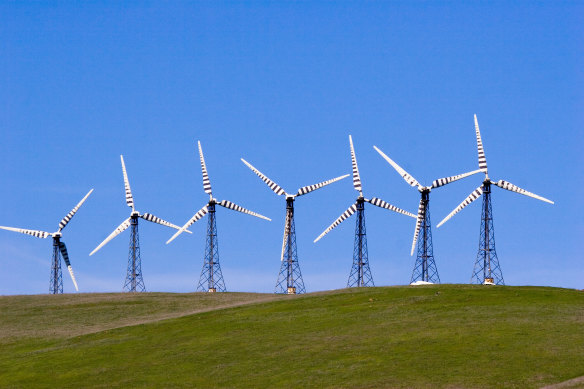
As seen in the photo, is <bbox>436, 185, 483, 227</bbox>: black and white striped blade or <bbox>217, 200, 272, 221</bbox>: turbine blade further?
<bbox>217, 200, 272, 221</bbox>: turbine blade

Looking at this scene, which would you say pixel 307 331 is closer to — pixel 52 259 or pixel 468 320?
pixel 468 320

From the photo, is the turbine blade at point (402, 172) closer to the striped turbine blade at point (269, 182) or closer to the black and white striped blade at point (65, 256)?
the striped turbine blade at point (269, 182)

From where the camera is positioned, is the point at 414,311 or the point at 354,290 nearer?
the point at 414,311

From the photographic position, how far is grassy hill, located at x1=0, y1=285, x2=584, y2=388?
58.7 m

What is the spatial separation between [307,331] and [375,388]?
20401 mm

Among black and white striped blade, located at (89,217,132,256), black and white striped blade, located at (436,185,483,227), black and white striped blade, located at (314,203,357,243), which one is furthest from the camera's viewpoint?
black and white striped blade, located at (89,217,132,256)

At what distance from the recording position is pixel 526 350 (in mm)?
60906

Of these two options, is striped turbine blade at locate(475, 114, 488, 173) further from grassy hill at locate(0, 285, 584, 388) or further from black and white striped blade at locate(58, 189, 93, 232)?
black and white striped blade at locate(58, 189, 93, 232)

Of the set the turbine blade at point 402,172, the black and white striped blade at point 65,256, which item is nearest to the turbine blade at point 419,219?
the turbine blade at point 402,172

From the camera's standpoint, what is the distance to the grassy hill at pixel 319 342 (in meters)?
58.7

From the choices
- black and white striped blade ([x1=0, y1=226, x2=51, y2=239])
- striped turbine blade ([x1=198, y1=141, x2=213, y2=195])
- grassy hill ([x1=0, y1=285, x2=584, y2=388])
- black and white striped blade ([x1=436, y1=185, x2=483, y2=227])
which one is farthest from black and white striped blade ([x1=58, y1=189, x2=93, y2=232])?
black and white striped blade ([x1=436, y1=185, x2=483, y2=227])

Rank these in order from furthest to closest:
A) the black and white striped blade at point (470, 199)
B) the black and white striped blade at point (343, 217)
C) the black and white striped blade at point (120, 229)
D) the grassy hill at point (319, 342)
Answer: the black and white striped blade at point (120, 229)
the black and white striped blade at point (343, 217)
the black and white striped blade at point (470, 199)
the grassy hill at point (319, 342)

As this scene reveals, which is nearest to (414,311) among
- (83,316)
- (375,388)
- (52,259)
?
(375,388)

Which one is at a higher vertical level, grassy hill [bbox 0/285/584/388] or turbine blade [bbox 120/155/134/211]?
turbine blade [bbox 120/155/134/211]
